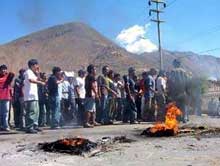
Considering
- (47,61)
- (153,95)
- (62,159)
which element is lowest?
(62,159)

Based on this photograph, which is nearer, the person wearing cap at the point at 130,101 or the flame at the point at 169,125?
the flame at the point at 169,125

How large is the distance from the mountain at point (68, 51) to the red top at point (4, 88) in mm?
92906

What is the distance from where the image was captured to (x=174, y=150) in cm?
923

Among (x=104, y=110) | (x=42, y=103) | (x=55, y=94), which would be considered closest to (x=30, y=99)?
(x=55, y=94)

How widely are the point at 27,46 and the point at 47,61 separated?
70.4 feet

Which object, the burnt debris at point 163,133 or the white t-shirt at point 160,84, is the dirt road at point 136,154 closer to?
the burnt debris at point 163,133

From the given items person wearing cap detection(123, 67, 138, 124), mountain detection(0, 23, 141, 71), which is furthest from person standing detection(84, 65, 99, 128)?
mountain detection(0, 23, 141, 71)

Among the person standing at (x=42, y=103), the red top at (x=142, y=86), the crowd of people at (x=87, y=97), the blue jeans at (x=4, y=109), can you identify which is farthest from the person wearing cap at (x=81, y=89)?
the blue jeans at (x=4, y=109)

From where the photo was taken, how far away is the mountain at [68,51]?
120688 millimetres

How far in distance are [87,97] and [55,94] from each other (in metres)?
0.99

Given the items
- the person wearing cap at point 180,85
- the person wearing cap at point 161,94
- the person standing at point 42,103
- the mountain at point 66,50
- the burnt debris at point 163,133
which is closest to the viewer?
the burnt debris at point 163,133

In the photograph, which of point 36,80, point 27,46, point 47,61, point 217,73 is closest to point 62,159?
point 36,80

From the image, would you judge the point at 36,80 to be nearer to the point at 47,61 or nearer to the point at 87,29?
the point at 47,61

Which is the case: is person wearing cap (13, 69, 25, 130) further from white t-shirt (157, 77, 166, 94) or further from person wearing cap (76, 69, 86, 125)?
white t-shirt (157, 77, 166, 94)
